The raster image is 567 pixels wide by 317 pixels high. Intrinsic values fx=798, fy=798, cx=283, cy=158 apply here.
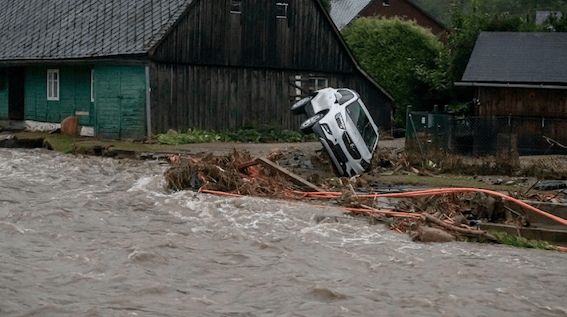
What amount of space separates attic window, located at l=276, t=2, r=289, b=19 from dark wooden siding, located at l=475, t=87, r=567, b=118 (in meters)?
8.61

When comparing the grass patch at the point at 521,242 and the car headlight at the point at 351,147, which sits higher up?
the car headlight at the point at 351,147

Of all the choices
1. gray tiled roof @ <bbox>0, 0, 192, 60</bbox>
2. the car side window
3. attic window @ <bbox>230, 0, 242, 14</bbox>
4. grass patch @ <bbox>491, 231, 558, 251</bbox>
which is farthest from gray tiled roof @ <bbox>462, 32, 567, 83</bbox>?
grass patch @ <bbox>491, 231, 558, 251</bbox>

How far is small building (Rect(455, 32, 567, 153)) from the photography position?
79.5 ft

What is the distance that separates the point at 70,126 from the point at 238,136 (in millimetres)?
6115

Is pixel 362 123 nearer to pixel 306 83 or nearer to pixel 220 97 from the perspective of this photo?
pixel 220 97

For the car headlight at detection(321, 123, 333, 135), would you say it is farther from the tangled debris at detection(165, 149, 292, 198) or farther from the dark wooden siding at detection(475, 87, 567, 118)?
the dark wooden siding at detection(475, 87, 567, 118)

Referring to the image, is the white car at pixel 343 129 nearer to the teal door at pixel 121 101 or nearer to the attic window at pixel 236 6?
the teal door at pixel 121 101

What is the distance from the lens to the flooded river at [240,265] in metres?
8.47

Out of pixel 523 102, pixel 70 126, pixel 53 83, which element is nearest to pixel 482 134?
pixel 523 102

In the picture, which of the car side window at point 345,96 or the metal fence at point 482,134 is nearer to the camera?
the car side window at point 345,96

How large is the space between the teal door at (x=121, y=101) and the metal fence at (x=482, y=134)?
29.9 feet

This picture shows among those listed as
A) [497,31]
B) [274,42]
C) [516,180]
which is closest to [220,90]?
[274,42]

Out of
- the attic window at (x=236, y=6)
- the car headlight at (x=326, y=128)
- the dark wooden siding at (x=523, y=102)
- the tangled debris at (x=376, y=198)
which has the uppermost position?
the attic window at (x=236, y=6)

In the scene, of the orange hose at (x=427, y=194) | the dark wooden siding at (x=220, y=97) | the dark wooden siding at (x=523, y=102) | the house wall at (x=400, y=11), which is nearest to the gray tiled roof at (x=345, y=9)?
the house wall at (x=400, y=11)
